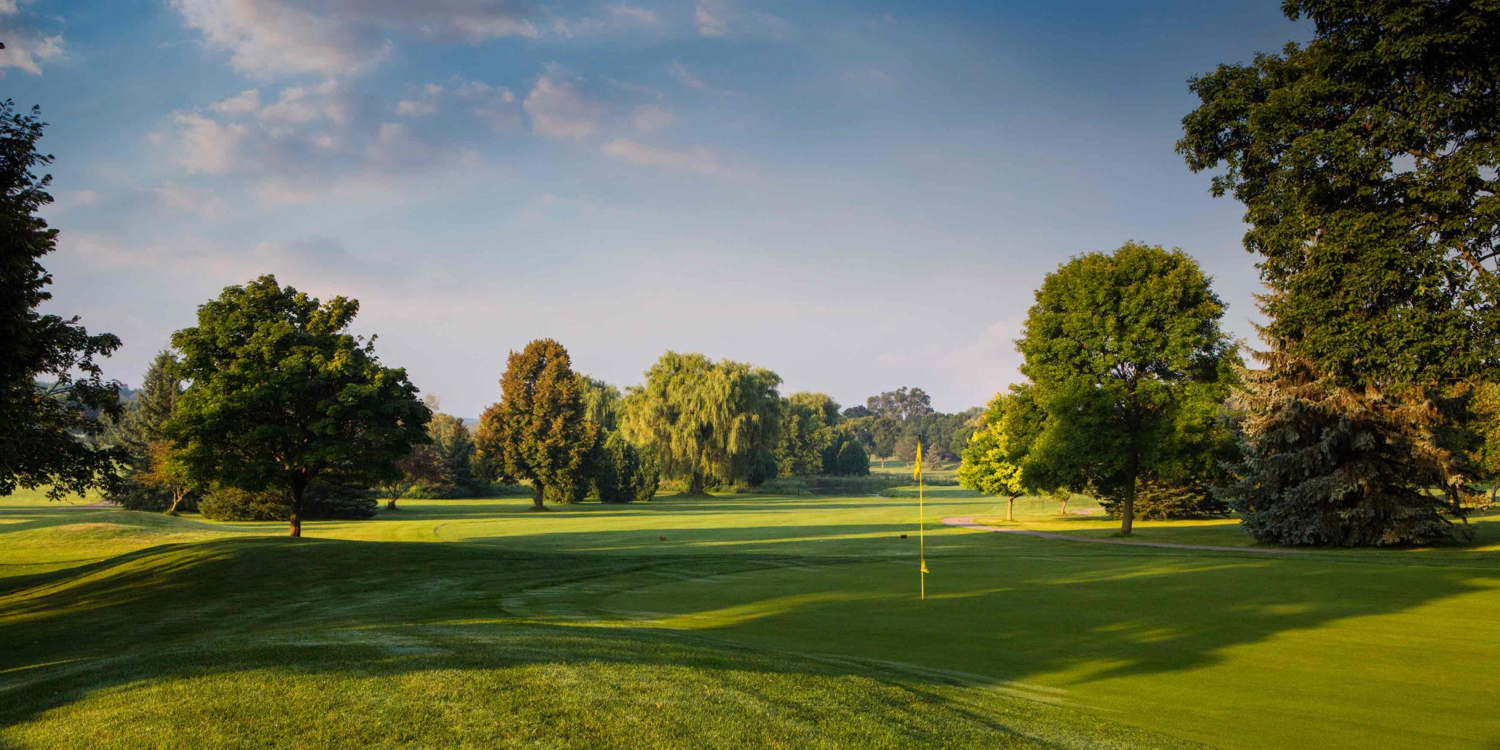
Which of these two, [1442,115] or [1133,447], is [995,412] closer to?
[1133,447]

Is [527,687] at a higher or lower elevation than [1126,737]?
higher

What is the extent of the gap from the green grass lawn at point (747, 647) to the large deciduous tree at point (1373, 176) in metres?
5.64

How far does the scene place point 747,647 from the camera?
10.7 meters

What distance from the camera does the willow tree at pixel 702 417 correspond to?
70812 millimetres

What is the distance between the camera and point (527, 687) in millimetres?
6355

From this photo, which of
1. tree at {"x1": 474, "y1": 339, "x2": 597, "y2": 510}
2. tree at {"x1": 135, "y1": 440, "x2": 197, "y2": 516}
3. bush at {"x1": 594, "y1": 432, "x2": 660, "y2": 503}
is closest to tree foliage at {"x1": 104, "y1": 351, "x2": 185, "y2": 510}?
tree at {"x1": 135, "y1": 440, "x2": 197, "y2": 516}

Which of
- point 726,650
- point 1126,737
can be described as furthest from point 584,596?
point 1126,737

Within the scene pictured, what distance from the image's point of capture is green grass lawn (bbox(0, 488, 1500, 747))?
5.84 m

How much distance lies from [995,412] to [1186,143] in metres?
25.4

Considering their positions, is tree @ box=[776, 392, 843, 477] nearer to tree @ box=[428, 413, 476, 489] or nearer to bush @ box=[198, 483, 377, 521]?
tree @ box=[428, 413, 476, 489]

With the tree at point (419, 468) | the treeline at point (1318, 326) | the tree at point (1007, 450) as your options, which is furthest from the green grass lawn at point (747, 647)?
the tree at point (419, 468)

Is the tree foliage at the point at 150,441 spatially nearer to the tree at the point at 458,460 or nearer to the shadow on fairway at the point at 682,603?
the tree at the point at 458,460

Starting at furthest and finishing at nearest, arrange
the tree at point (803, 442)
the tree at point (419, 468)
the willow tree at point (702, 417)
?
1. the tree at point (803, 442)
2. the willow tree at point (702, 417)
3. the tree at point (419, 468)

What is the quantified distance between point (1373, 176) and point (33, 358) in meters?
27.2
